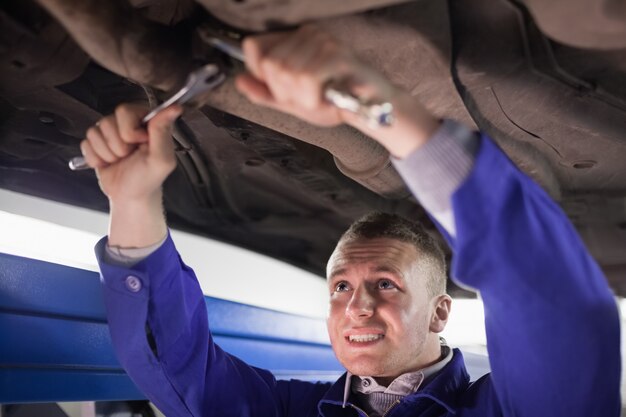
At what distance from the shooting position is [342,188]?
4.86 feet

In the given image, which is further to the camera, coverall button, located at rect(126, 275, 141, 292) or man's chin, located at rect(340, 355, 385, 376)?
man's chin, located at rect(340, 355, 385, 376)

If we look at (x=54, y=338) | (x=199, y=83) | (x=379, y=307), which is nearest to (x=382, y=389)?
(x=379, y=307)

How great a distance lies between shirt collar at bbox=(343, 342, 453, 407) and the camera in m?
1.19

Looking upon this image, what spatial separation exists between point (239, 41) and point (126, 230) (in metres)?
0.47

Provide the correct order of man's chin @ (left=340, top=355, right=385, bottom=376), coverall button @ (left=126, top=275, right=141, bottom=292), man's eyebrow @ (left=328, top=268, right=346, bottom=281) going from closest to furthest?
1. coverall button @ (left=126, top=275, right=141, bottom=292)
2. man's chin @ (left=340, top=355, right=385, bottom=376)
3. man's eyebrow @ (left=328, top=268, right=346, bottom=281)

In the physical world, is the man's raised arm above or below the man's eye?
below

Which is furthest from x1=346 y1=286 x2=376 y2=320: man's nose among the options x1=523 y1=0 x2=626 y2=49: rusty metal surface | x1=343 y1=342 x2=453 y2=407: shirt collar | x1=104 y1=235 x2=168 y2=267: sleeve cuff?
x1=523 y1=0 x2=626 y2=49: rusty metal surface

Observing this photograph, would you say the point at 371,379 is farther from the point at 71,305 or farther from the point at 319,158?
the point at 71,305

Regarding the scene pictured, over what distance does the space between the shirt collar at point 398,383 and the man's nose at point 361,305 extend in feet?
0.42

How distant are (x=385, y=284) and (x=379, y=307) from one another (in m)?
0.06

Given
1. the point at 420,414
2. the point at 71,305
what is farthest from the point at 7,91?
the point at 420,414

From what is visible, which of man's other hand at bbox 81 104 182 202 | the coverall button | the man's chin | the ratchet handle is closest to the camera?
the ratchet handle

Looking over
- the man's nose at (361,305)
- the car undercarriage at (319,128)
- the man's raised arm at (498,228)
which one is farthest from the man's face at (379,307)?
the man's raised arm at (498,228)

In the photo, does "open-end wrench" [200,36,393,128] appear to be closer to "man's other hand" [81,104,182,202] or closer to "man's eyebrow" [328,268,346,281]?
"man's other hand" [81,104,182,202]
